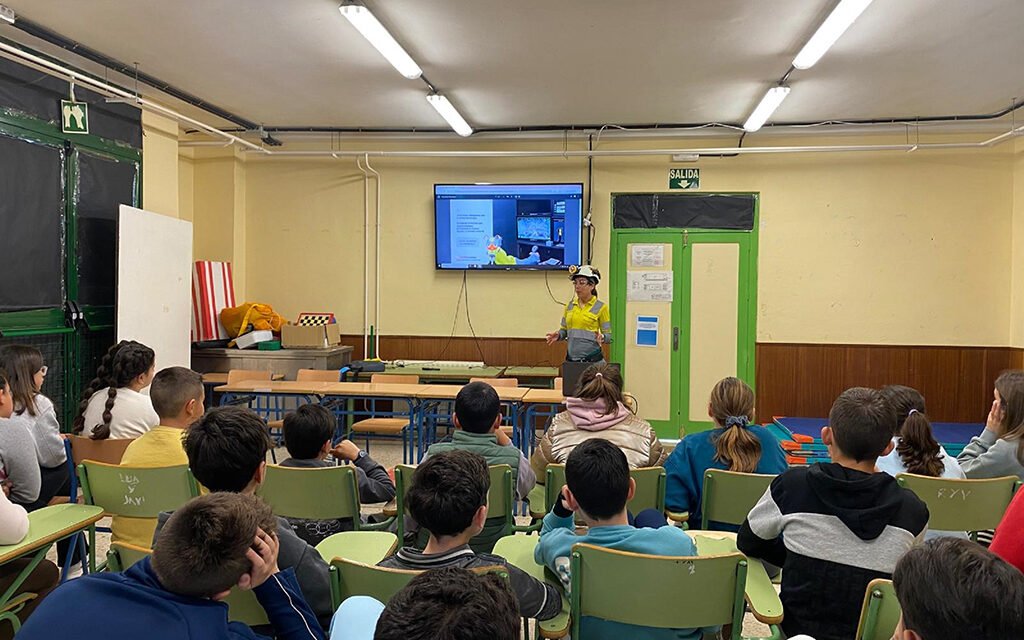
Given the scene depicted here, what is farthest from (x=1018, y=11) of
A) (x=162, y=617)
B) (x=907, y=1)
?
(x=162, y=617)

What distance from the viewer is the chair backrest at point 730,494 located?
2615 mm

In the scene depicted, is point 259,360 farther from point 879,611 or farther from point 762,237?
point 879,611

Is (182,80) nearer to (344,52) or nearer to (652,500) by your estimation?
(344,52)

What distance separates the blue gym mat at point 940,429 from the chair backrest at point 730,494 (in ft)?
14.9

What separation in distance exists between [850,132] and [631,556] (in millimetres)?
7099

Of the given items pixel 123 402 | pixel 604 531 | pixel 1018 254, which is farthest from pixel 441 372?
pixel 1018 254

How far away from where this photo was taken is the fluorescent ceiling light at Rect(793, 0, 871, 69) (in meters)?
4.09

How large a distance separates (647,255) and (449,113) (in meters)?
2.73

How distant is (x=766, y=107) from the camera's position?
627 centimetres

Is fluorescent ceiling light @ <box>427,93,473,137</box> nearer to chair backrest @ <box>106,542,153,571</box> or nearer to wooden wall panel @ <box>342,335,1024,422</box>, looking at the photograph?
wooden wall panel @ <box>342,335,1024,422</box>

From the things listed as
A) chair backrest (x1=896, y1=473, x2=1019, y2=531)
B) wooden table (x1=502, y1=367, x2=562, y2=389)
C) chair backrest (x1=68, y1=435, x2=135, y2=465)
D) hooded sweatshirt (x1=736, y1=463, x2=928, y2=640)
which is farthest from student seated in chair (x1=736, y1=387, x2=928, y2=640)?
wooden table (x1=502, y1=367, x2=562, y2=389)

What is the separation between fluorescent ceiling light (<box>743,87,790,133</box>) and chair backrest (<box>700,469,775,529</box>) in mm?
4210

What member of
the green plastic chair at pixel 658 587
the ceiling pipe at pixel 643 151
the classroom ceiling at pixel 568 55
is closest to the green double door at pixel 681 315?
the ceiling pipe at pixel 643 151

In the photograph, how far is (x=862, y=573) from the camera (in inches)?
72.7
